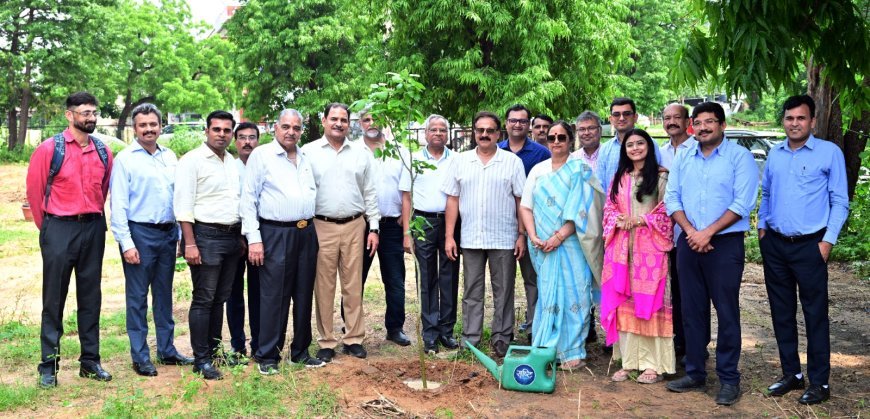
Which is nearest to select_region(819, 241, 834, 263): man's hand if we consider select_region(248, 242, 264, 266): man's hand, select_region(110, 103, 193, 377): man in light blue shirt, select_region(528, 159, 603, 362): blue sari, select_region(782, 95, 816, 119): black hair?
select_region(782, 95, 816, 119): black hair

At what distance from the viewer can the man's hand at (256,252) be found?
5.59 meters

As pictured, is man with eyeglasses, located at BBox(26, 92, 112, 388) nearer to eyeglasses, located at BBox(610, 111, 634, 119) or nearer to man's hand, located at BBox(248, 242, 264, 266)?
man's hand, located at BBox(248, 242, 264, 266)

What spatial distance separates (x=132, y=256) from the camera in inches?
217

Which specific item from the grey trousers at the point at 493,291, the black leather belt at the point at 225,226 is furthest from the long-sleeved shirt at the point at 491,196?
the black leather belt at the point at 225,226

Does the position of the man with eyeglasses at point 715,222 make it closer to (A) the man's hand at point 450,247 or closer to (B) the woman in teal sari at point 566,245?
(B) the woman in teal sari at point 566,245

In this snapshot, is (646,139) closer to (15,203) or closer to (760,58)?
(760,58)

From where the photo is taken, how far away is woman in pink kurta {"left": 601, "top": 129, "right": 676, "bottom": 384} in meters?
5.43

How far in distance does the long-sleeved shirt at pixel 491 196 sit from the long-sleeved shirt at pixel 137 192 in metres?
2.22

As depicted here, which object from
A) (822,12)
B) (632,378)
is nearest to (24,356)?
(632,378)

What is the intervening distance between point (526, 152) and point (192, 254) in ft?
9.40

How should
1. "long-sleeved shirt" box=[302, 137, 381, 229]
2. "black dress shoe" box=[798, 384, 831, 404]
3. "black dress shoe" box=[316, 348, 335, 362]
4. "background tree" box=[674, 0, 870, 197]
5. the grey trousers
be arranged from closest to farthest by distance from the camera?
"background tree" box=[674, 0, 870, 197]
"black dress shoe" box=[798, 384, 831, 404]
"long-sleeved shirt" box=[302, 137, 381, 229]
"black dress shoe" box=[316, 348, 335, 362]
the grey trousers

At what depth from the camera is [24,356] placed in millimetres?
6305

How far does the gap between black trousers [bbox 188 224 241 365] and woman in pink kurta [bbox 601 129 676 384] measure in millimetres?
2717

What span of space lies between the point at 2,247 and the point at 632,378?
10929 mm
